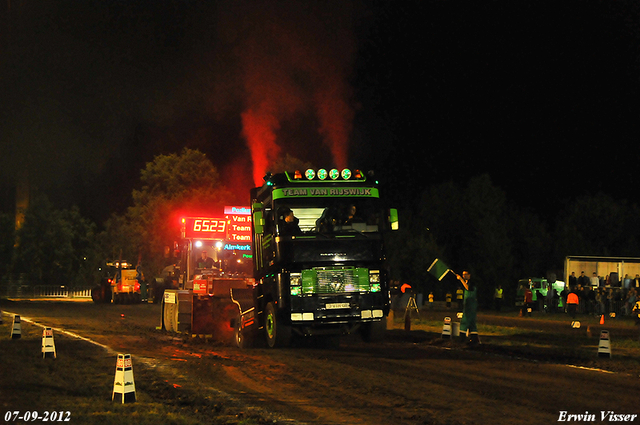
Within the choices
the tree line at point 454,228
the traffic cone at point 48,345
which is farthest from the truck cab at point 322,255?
the tree line at point 454,228

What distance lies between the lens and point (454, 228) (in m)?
68.8

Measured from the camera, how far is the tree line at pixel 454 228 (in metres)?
58.2

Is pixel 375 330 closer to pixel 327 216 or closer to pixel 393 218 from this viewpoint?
pixel 393 218

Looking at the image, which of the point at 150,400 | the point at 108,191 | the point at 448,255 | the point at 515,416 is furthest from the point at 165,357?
the point at 108,191

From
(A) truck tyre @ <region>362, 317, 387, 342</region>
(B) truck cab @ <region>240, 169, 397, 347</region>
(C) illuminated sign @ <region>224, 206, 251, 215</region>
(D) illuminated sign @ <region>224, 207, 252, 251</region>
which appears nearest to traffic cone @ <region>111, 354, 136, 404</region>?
(B) truck cab @ <region>240, 169, 397, 347</region>

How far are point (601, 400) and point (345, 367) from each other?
506cm

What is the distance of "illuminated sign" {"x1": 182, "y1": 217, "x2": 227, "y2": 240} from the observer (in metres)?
24.4

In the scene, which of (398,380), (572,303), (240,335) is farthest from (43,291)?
(398,380)

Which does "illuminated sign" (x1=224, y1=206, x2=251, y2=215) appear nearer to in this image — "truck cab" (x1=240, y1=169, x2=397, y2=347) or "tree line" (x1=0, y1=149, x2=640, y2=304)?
"truck cab" (x1=240, y1=169, x2=397, y2=347)

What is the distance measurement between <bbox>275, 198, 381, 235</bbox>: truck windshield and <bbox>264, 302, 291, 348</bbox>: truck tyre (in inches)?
72.5

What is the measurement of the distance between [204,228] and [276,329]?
8.84 metres

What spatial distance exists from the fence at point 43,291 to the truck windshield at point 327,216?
53.5 m

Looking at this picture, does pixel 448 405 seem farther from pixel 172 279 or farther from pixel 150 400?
pixel 172 279

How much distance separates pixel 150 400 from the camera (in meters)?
10.7
